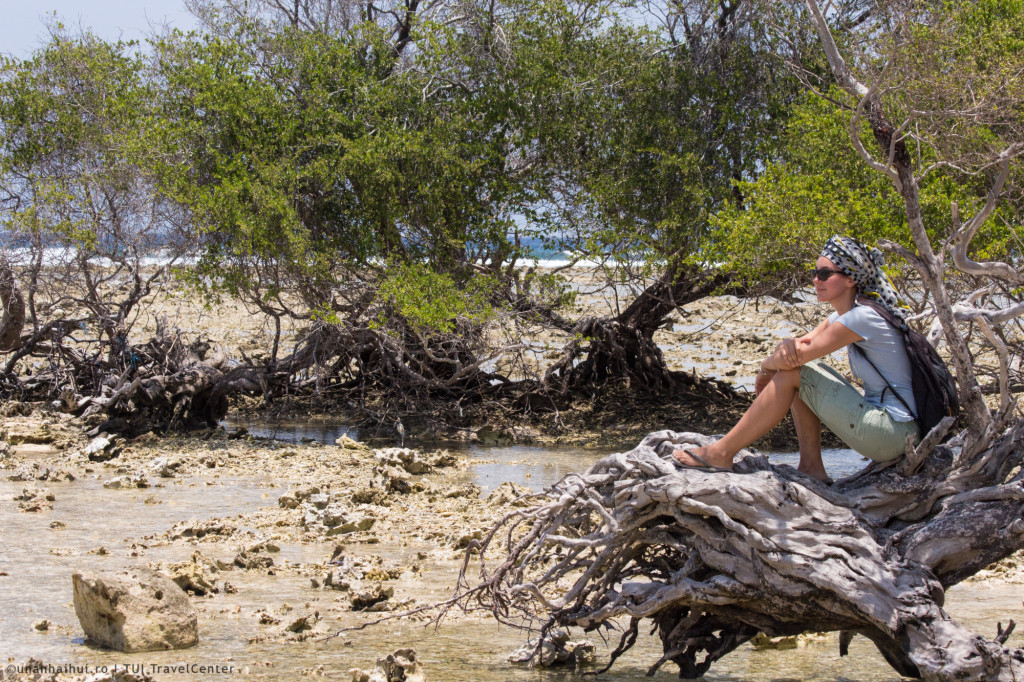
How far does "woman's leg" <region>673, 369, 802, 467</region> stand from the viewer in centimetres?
451

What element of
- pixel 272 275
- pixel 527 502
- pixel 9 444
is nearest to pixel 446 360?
pixel 272 275

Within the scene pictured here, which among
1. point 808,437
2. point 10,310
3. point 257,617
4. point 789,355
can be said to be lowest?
point 257,617

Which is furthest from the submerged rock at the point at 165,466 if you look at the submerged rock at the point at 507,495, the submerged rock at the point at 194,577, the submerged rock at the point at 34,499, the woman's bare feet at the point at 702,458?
the woman's bare feet at the point at 702,458

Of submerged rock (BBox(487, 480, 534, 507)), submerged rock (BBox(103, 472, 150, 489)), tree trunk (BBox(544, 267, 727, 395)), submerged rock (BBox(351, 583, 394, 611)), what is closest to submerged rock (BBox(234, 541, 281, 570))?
submerged rock (BBox(351, 583, 394, 611))

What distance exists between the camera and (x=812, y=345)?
4.41 meters

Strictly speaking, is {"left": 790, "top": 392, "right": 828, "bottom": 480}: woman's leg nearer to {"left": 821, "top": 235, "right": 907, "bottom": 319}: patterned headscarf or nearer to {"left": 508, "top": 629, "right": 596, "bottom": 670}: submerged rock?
{"left": 821, "top": 235, "right": 907, "bottom": 319}: patterned headscarf

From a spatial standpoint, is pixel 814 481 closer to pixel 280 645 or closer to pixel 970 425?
pixel 970 425

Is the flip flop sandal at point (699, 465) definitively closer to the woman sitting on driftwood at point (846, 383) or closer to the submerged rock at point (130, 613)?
the woman sitting on driftwood at point (846, 383)

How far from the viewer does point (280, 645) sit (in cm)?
516

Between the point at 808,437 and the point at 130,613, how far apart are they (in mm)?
3288

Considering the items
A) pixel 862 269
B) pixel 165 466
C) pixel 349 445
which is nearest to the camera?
pixel 862 269

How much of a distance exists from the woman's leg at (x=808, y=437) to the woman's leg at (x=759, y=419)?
0.41 ft

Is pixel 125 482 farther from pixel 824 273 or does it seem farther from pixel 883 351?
pixel 883 351

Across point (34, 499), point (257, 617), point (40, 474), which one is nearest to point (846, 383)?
point (257, 617)
